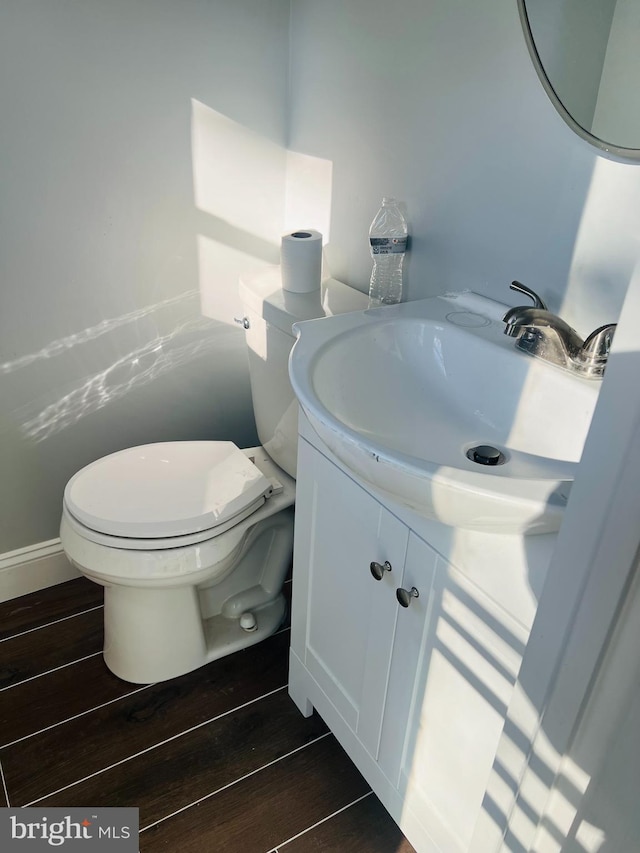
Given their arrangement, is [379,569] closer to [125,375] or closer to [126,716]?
[126,716]

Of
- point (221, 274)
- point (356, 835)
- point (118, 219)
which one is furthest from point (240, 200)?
point (356, 835)

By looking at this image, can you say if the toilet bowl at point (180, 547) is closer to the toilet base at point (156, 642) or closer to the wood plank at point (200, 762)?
the toilet base at point (156, 642)

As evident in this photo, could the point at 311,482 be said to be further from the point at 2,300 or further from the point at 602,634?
the point at 2,300

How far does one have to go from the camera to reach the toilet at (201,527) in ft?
4.55

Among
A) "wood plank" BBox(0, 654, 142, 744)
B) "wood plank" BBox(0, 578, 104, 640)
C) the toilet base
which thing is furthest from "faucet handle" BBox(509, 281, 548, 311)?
"wood plank" BBox(0, 578, 104, 640)

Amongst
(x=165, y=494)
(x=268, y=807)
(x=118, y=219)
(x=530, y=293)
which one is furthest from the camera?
(x=118, y=219)

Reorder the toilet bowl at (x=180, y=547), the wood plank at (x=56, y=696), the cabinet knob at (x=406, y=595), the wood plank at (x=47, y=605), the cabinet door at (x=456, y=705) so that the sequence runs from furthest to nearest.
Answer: the wood plank at (x=47, y=605) < the wood plank at (x=56, y=696) < the toilet bowl at (x=180, y=547) < the cabinet knob at (x=406, y=595) < the cabinet door at (x=456, y=705)

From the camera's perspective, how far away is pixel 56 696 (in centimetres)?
155

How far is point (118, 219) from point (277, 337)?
0.49 metres

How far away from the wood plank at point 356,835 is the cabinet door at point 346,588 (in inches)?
7.5

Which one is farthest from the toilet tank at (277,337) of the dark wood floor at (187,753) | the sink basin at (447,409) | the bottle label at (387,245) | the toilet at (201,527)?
the dark wood floor at (187,753)

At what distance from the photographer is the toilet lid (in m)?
1.38

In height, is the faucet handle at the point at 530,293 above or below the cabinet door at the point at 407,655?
above

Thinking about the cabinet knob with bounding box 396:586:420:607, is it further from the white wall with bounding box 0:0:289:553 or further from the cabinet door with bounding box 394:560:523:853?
the white wall with bounding box 0:0:289:553
